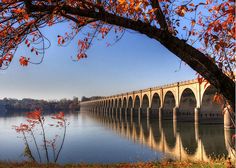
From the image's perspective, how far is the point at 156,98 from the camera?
102 metres

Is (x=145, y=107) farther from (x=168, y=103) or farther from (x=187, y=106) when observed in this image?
(x=187, y=106)

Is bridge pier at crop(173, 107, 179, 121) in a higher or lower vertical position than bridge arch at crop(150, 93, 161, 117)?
lower

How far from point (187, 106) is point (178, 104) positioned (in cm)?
1329

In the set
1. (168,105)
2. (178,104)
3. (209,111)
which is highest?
(168,105)

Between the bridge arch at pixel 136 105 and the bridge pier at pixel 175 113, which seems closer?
the bridge pier at pixel 175 113

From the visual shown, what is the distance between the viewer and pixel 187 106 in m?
86.2

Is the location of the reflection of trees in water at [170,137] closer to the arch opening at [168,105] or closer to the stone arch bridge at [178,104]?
the stone arch bridge at [178,104]

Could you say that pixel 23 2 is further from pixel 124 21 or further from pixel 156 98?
pixel 156 98

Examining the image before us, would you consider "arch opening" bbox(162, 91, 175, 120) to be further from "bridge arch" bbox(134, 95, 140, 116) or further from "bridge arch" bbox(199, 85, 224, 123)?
"bridge arch" bbox(199, 85, 224, 123)

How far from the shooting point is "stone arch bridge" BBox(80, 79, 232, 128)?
6525 centimetres

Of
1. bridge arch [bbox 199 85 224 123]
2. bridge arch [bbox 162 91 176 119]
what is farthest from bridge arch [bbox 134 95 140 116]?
bridge arch [bbox 199 85 224 123]

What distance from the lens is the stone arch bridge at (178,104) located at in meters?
65.2

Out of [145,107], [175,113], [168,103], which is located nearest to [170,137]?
[175,113]

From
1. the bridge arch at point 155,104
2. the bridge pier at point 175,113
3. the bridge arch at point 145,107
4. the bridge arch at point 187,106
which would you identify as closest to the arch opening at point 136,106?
the bridge arch at point 145,107
